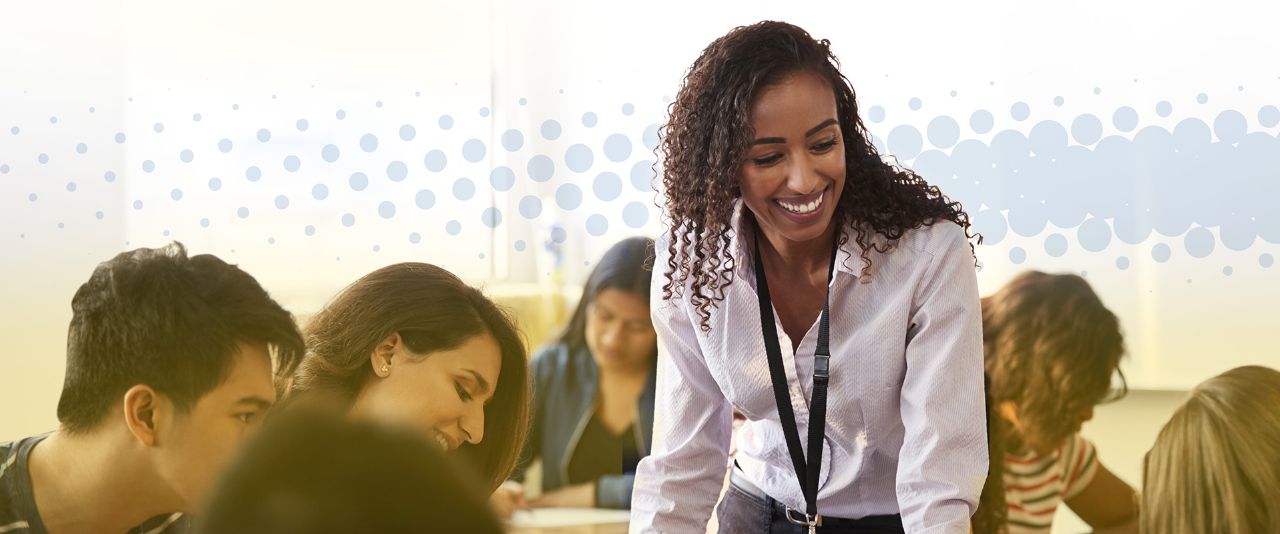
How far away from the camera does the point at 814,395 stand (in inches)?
74.3

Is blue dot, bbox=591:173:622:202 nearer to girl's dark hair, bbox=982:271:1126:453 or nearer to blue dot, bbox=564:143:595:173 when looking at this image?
Answer: blue dot, bbox=564:143:595:173

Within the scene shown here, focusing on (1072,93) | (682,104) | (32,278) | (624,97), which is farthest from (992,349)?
(32,278)

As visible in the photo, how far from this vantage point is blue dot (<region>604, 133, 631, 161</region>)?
3.14 meters

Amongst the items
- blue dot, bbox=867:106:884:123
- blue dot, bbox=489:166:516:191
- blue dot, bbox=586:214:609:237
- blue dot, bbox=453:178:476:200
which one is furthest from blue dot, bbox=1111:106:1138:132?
blue dot, bbox=453:178:476:200

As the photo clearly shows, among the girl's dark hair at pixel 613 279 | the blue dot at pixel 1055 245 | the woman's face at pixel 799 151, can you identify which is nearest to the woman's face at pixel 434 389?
the girl's dark hair at pixel 613 279

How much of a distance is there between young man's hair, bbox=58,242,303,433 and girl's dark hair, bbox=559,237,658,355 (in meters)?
0.75

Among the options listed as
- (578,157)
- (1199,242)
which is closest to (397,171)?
(578,157)

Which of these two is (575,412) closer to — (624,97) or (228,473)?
(624,97)

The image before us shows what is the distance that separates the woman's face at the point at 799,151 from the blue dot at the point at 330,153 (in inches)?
60.4

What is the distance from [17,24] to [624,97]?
148cm

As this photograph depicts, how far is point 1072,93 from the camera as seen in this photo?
9.82 ft

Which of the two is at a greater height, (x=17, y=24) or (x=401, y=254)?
(x=17, y=24)

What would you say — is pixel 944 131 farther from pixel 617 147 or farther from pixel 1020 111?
pixel 617 147

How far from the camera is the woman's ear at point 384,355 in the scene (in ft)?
8.43
